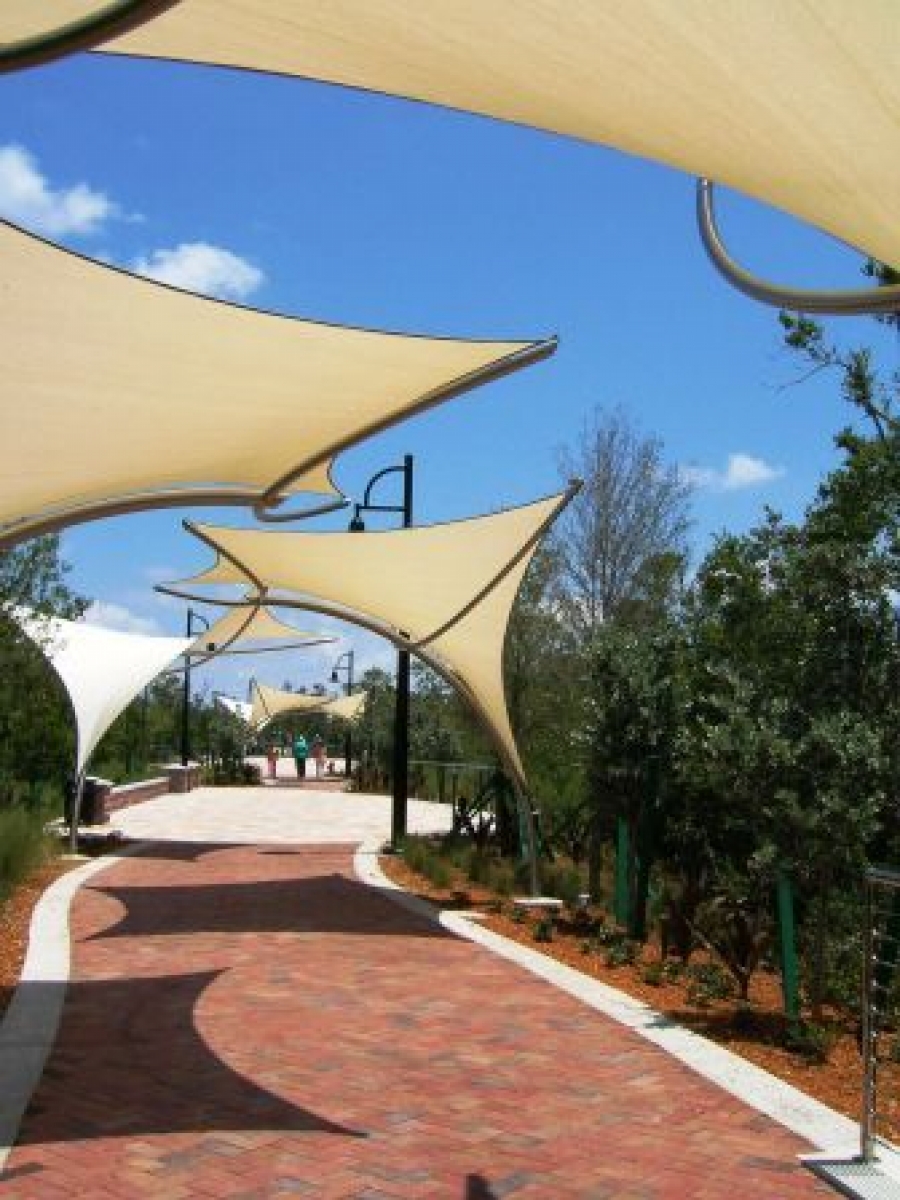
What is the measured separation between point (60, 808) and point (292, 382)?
1634cm

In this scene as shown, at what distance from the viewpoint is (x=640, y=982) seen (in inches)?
387

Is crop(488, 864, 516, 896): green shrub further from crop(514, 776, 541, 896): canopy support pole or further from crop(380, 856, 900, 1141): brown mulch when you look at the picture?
crop(380, 856, 900, 1141): brown mulch

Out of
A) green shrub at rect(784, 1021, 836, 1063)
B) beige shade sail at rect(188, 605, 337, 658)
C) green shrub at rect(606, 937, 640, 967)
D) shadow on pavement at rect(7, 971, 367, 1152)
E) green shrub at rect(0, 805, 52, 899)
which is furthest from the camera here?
beige shade sail at rect(188, 605, 337, 658)

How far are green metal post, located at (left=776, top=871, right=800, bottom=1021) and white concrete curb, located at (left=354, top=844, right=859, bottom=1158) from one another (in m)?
0.91

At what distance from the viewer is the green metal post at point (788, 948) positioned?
8633 mm

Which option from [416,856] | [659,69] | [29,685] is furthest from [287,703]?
[659,69]

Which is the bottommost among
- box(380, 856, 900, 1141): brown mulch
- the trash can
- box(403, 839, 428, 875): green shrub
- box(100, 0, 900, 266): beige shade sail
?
box(380, 856, 900, 1141): brown mulch

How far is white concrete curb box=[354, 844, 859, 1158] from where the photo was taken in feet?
19.9

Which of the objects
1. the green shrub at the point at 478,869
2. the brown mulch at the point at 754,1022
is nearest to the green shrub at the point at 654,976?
the brown mulch at the point at 754,1022

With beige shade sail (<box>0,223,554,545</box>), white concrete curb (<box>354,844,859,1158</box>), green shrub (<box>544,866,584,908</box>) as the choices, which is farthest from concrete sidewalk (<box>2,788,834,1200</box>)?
green shrub (<box>544,866,584,908</box>)

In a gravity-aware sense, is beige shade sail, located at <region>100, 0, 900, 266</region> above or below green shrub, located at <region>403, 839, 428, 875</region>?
above

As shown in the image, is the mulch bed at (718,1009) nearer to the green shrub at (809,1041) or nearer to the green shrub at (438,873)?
the green shrub at (809,1041)

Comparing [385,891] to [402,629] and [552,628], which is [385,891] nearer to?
[402,629]

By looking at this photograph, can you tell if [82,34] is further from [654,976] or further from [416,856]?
[416,856]
